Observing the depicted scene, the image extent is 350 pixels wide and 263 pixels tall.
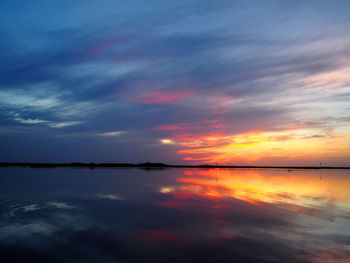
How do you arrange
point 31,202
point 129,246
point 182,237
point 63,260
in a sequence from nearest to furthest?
point 63,260, point 129,246, point 182,237, point 31,202

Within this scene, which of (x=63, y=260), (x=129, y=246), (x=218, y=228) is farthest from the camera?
(x=218, y=228)

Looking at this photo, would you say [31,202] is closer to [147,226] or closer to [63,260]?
[147,226]

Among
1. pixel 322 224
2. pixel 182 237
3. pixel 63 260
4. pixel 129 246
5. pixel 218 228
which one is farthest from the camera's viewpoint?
pixel 322 224

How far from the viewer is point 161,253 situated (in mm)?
10539

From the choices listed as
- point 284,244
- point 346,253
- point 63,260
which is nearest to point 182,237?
point 284,244

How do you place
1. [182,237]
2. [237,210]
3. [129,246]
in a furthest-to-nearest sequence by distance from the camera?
[237,210] → [182,237] → [129,246]

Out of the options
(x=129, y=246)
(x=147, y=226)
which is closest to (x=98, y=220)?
(x=147, y=226)

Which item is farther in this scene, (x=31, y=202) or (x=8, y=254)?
(x=31, y=202)

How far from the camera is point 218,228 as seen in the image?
14734 mm

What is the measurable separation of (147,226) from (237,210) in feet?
28.5

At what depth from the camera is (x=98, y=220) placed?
52.9ft

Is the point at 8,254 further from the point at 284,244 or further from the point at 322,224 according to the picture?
the point at 322,224

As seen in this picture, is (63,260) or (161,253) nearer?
(63,260)

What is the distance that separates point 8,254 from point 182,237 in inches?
301
